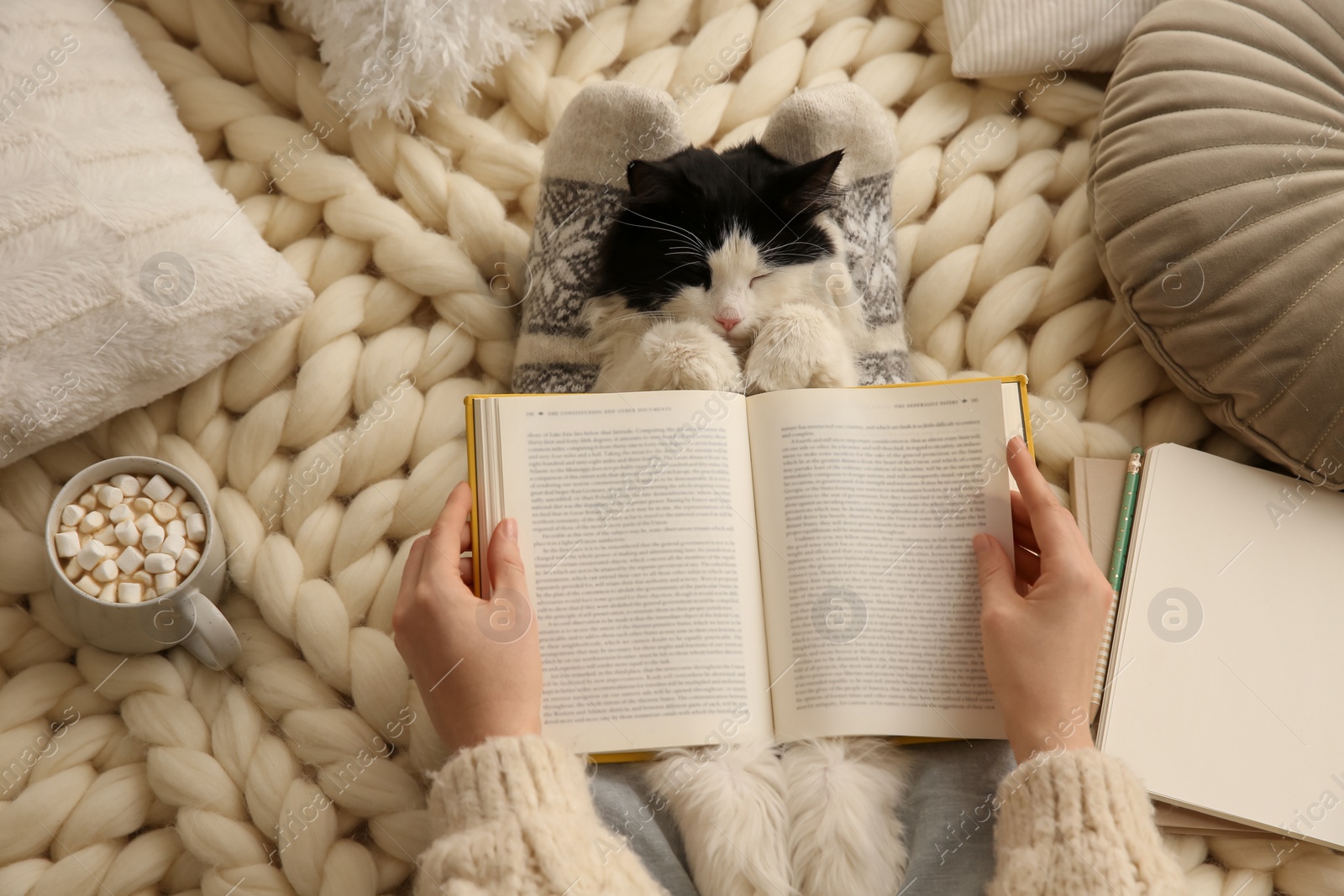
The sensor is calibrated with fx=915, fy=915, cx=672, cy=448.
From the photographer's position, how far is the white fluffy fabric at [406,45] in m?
1.09

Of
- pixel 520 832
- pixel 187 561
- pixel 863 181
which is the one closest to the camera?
pixel 520 832

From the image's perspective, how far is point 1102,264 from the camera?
1.09 m

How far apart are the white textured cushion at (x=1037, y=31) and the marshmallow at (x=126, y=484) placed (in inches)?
43.1

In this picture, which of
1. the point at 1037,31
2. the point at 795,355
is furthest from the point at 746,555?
the point at 1037,31

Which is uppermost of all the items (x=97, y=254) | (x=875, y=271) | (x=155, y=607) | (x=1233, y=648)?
(x=97, y=254)

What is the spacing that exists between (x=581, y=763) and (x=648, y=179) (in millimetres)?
579

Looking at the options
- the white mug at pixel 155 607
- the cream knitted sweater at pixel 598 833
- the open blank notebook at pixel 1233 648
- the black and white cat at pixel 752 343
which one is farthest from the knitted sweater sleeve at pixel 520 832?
the open blank notebook at pixel 1233 648

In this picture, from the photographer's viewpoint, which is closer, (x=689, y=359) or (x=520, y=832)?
(x=520, y=832)

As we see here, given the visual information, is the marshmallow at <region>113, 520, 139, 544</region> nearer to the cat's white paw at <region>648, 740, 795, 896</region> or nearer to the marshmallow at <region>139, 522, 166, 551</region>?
the marshmallow at <region>139, 522, 166, 551</region>

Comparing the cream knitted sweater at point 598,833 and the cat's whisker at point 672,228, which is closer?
the cream knitted sweater at point 598,833

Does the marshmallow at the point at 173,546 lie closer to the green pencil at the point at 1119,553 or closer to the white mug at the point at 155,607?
the white mug at the point at 155,607

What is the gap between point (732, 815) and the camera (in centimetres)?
79

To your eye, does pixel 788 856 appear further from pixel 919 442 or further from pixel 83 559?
pixel 83 559

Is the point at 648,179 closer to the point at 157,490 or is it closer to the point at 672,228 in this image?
the point at 672,228
